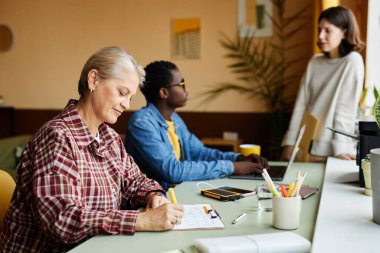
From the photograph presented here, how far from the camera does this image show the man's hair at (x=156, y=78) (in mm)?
2373

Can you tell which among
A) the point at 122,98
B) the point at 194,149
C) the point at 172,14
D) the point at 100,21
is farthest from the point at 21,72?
the point at 122,98

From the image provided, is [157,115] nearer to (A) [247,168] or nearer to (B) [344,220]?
(A) [247,168]

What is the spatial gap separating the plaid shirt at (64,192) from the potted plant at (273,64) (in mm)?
3106

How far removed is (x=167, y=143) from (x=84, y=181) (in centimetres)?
87

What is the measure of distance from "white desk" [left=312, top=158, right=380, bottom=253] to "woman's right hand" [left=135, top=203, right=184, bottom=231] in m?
0.40

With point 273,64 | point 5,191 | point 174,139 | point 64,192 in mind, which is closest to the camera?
point 64,192

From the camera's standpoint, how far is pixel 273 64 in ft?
15.0

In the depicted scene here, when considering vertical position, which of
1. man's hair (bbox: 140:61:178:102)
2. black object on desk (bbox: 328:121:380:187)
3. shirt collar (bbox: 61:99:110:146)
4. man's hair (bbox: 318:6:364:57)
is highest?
man's hair (bbox: 318:6:364:57)

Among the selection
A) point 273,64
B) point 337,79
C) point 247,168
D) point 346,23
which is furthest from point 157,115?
point 273,64

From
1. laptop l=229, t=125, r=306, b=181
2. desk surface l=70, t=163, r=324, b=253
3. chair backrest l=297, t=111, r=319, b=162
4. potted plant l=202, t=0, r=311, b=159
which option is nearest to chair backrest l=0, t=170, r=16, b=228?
desk surface l=70, t=163, r=324, b=253

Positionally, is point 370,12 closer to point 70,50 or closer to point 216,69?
point 216,69

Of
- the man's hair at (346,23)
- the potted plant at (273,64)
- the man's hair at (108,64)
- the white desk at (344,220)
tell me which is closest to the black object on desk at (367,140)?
the white desk at (344,220)

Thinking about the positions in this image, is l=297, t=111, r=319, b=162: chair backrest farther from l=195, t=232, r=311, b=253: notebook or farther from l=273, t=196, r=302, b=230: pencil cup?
l=195, t=232, r=311, b=253: notebook

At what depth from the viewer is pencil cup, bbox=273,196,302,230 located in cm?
133
